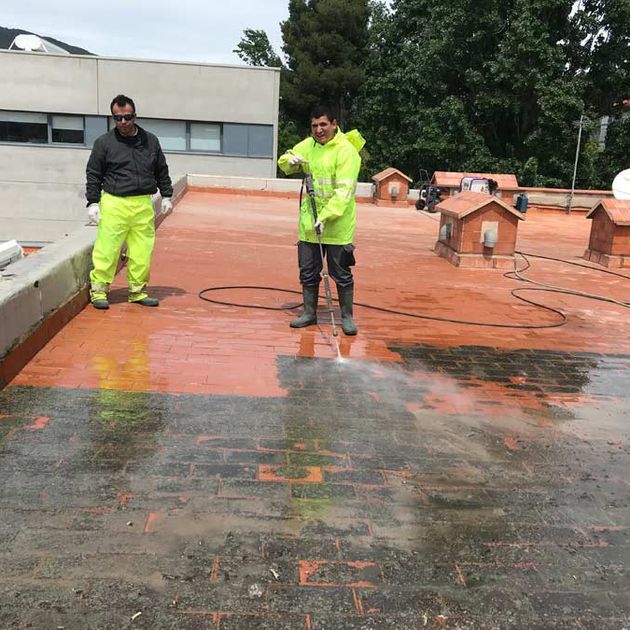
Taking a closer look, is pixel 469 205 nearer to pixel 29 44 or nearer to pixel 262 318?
pixel 262 318

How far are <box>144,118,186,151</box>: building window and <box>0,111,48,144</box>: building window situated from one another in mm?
3774

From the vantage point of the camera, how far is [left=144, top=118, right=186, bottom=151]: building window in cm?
2380

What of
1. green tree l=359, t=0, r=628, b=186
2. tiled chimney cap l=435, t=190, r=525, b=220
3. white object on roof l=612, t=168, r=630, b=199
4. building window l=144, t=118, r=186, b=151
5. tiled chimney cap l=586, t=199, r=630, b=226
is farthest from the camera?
green tree l=359, t=0, r=628, b=186

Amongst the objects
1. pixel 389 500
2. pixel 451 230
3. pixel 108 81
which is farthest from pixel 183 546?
pixel 108 81

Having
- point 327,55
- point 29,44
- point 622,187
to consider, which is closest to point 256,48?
point 327,55

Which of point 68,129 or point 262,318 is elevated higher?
point 68,129

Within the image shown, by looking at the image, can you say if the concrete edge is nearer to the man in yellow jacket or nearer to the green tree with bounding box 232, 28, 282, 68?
the man in yellow jacket

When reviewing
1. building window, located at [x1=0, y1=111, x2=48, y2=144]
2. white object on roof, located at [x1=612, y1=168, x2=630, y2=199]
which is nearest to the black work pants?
white object on roof, located at [x1=612, y1=168, x2=630, y2=199]

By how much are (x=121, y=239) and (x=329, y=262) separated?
1.80 metres

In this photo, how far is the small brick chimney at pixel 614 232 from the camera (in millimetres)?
9203

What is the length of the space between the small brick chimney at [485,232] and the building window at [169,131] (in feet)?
56.2

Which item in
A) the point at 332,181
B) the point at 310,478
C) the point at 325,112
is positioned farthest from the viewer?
the point at 332,181

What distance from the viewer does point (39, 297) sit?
4.43 metres

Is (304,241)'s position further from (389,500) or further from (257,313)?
(389,500)
